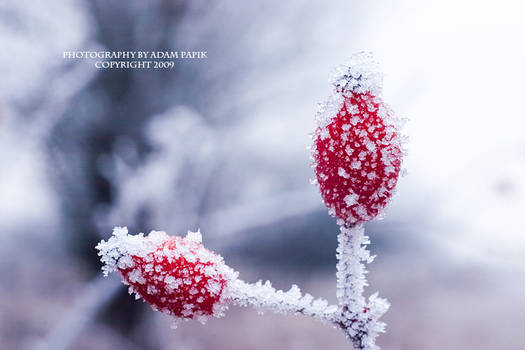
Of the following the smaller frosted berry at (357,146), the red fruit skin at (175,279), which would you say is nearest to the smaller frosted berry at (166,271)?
the red fruit skin at (175,279)

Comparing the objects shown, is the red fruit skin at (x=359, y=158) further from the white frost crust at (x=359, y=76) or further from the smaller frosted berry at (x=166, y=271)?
the smaller frosted berry at (x=166, y=271)

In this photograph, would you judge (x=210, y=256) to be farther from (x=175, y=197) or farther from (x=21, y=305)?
(x=21, y=305)

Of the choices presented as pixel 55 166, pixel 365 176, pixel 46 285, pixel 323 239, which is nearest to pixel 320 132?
pixel 365 176

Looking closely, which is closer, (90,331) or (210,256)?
(210,256)

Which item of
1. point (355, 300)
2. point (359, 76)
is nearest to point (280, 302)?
point (355, 300)

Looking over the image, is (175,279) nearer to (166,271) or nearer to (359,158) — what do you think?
(166,271)
